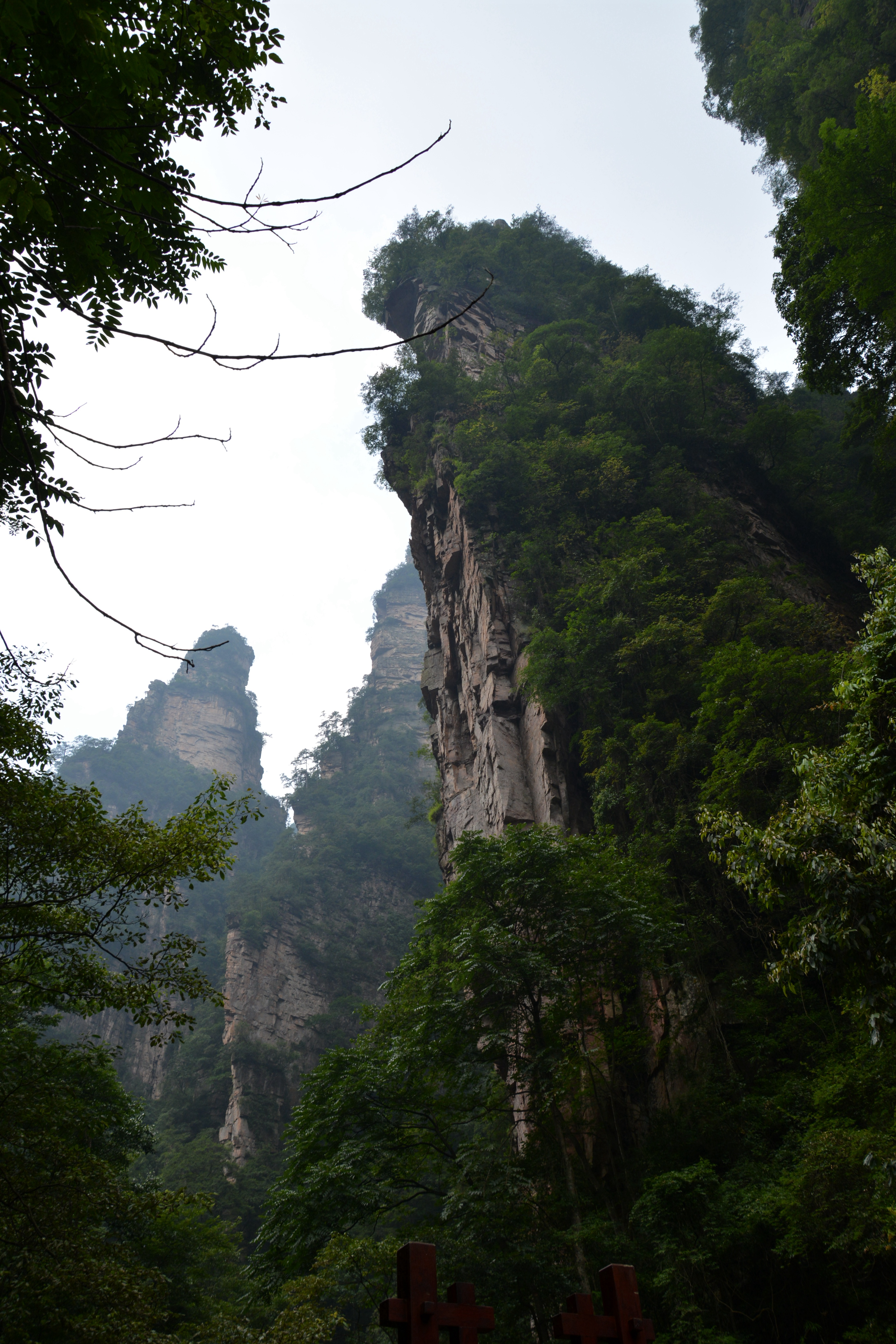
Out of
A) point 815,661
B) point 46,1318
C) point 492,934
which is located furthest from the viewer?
point 815,661

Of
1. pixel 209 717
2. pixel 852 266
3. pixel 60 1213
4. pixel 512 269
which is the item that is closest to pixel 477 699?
pixel 852 266

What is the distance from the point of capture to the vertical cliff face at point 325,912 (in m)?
29.5

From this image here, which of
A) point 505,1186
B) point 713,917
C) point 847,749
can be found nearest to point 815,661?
point 713,917

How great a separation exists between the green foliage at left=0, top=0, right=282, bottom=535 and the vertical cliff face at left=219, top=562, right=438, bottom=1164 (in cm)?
2289

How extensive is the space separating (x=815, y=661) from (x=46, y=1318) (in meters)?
10.8

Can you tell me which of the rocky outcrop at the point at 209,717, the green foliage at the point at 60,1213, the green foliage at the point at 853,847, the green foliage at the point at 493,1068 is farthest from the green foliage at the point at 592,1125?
the rocky outcrop at the point at 209,717

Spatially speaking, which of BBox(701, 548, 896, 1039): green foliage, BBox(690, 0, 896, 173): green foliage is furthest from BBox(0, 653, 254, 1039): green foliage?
BBox(690, 0, 896, 173): green foliage

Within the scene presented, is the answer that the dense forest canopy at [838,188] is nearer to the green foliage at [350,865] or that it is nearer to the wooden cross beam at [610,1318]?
the wooden cross beam at [610,1318]

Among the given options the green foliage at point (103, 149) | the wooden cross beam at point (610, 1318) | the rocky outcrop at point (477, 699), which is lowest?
the wooden cross beam at point (610, 1318)

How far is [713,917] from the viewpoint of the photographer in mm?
10859

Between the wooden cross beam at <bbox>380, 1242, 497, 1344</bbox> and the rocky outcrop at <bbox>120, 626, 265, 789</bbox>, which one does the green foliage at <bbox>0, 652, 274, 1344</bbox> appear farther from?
the rocky outcrop at <bbox>120, 626, 265, 789</bbox>

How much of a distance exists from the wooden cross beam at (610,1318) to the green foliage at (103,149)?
11.4 ft

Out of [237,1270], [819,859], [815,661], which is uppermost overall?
[815,661]

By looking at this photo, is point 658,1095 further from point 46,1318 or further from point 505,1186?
point 46,1318
